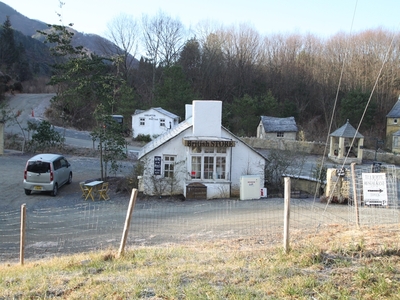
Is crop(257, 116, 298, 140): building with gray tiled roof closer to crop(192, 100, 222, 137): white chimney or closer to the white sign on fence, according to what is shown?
crop(192, 100, 222, 137): white chimney

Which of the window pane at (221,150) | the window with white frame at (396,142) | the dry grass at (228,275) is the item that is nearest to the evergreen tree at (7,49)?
the window with white frame at (396,142)

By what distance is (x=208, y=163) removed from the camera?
19047mm

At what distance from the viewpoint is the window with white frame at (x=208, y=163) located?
18922 mm

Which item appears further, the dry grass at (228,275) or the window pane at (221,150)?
the window pane at (221,150)

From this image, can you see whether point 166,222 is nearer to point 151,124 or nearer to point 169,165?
point 169,165

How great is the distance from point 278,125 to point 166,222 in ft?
115

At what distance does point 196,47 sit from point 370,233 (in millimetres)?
64822

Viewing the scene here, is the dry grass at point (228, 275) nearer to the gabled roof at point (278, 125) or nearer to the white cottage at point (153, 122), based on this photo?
the white cottage at point (153, 122)

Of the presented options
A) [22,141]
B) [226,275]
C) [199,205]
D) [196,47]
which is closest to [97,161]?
[22,141]

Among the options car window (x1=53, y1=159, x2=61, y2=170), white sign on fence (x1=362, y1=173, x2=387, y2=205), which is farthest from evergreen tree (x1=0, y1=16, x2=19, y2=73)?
white sign on fence (x1=362, y1=173, x2=387, y2=205)

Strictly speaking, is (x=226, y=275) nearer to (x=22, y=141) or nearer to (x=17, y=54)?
(x=22, y=141)

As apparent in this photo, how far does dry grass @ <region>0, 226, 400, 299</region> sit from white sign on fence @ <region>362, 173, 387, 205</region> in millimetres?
4507

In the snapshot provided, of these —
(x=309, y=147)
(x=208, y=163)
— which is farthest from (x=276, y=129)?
(x=208, y=163)

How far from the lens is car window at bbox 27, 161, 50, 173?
57.9 feet
